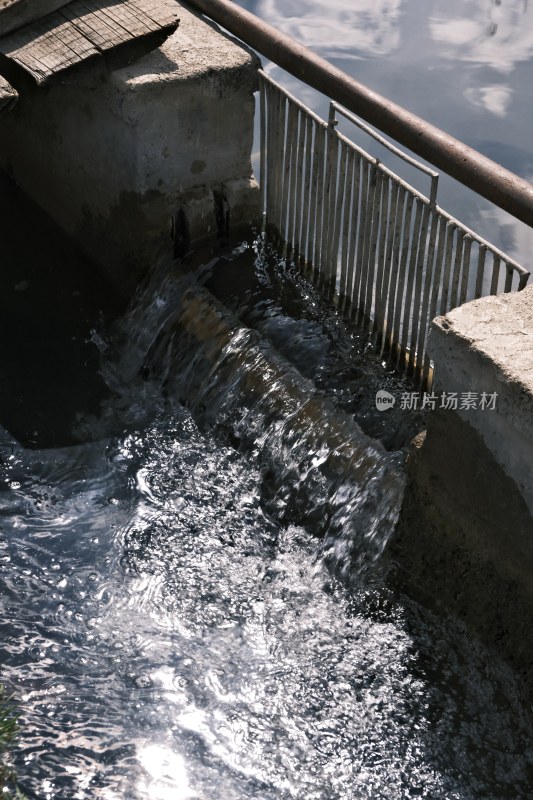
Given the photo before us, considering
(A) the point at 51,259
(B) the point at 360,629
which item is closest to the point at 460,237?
(B) the point at 360,629

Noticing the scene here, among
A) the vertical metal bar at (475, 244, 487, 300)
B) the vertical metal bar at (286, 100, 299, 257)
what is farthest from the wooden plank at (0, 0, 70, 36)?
the vertical metal bar at (475, 244, 487, 300)

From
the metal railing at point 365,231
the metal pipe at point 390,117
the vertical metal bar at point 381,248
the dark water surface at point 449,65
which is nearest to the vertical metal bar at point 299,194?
the metal railing at point 365,231

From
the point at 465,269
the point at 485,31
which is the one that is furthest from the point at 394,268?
the point at 485,31

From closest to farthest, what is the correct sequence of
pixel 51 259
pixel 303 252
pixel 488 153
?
pixel 303 252 → pixel 51 259 → pixel 488 153

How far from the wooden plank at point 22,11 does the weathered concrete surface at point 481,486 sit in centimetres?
328

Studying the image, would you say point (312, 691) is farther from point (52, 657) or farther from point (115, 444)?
point (115, 444)

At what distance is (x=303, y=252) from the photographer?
622cm

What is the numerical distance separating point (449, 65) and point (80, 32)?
6107 millimetres

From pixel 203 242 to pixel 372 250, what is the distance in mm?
1407

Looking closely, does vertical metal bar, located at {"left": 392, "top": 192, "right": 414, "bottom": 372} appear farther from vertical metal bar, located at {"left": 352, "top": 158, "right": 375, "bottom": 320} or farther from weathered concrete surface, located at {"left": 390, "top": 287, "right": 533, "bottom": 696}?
weathered concrete surface, located at {"left": 390, "top": 287, "right": 533, "bottom": 696}

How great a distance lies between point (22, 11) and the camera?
19.9 ft

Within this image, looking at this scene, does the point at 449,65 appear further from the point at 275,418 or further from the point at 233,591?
the point at 233,591

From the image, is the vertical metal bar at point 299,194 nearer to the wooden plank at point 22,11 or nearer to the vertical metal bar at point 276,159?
the vertical metal bar at point 276,159

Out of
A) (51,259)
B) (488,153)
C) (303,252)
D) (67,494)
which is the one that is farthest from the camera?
(488,153)
